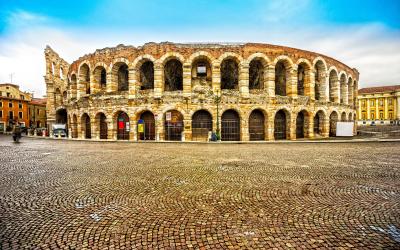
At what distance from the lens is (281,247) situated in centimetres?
267

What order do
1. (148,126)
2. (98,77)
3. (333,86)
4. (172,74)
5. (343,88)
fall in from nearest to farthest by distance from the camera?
(148,126)
(172,74)
(98,77)
(333,86)
(343,88)

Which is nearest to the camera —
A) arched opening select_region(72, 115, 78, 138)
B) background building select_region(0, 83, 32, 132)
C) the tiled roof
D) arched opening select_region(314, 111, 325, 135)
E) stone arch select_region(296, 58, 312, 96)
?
stone arch select_region(296, 58, 312, 96)

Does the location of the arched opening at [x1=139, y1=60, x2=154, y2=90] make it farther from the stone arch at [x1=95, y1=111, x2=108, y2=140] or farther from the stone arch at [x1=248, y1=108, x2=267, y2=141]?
the stone arch at [x1=248, y1=108, x2=267, y2=141]

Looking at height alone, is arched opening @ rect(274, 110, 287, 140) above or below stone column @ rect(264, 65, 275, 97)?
below

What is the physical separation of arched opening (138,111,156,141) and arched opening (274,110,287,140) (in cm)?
1302

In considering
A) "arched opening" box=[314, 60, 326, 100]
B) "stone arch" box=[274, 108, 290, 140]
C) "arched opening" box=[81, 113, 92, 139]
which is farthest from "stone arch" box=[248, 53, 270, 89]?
"arched opening" box=[81, 113, 92, 139]

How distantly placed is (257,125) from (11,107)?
185 feet

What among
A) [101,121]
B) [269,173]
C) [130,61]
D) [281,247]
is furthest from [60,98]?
[281,247]

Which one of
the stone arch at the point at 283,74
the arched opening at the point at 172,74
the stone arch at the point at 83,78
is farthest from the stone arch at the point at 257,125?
the stone arch at the point at 83,78

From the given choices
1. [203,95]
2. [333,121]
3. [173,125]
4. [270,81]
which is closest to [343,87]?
[333,121]

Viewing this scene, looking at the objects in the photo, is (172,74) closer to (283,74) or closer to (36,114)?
(283,74)

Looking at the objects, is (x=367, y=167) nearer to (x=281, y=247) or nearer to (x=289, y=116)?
(x=281, y=247)

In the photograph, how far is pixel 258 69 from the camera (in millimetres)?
22688

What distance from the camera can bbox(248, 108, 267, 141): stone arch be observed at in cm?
2061
